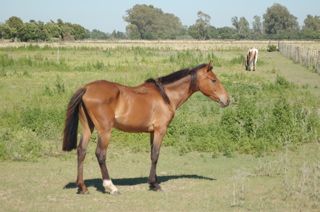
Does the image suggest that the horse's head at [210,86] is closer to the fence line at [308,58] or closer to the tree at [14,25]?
the fence line at [308,58]

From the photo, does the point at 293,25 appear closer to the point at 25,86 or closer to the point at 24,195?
the point at 25,86

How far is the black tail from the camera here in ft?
23.5

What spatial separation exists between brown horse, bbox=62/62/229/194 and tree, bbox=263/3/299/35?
155135mm

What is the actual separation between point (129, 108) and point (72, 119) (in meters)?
0.90

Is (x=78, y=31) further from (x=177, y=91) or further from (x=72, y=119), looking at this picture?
(x=72, y=119)

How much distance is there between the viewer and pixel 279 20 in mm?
157875

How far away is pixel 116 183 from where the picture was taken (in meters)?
8.10

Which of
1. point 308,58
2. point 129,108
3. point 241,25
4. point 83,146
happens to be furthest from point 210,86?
point 241,25

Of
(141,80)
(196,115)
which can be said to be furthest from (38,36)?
(196,115)

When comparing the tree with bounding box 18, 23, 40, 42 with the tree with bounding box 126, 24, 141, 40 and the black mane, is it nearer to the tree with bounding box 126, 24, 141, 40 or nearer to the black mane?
the black mane

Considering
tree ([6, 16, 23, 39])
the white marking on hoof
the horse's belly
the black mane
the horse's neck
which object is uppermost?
tree ([6, 16, 23, 39])

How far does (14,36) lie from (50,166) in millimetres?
71120

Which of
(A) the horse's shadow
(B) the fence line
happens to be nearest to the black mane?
(A) the horse's shadow

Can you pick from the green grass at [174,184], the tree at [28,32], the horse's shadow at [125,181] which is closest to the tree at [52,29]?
the tree at [28,32]
